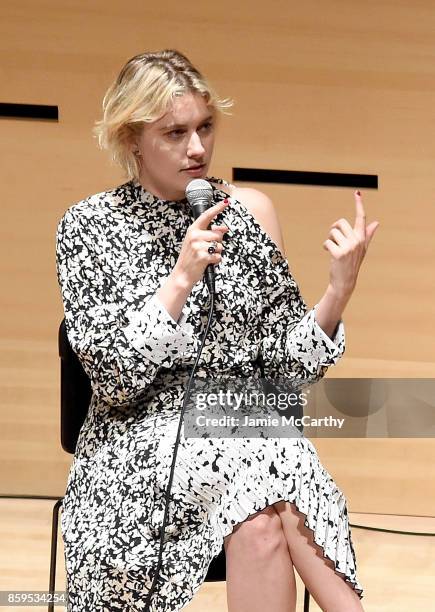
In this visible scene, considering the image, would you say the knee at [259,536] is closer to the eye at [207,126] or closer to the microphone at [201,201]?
the microphone at [201,201]

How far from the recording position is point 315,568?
1.99 metres

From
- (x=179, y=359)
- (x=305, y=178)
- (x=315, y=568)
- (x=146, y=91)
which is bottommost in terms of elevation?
(x=315, y=568)

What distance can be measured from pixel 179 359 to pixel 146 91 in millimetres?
539

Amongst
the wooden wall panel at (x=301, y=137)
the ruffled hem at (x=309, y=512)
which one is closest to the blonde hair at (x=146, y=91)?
the ruffled hem at (x=309, y=512)

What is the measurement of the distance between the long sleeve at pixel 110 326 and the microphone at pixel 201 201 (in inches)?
3.9

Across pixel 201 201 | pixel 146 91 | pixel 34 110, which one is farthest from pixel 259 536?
pixel 34 110

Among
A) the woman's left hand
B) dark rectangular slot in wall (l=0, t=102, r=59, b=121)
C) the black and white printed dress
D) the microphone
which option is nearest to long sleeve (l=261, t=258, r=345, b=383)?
the black and white printed dress

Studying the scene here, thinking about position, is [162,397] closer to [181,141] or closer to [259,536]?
[259,536]

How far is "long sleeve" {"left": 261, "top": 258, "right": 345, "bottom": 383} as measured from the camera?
7.41 ft

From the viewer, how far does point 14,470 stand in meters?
3.99

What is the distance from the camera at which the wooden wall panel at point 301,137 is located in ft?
12.4

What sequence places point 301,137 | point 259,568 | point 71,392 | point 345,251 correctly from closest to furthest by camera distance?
point 259,568, point 345,251, point 71,392, point 301,137

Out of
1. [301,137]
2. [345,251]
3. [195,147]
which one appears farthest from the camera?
[301,137]

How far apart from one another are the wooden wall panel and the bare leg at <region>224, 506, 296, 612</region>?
1.91 metres
